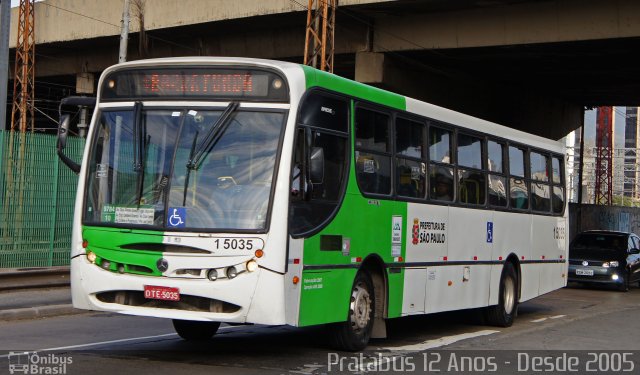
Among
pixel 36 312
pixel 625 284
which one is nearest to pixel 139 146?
pixel 36 312

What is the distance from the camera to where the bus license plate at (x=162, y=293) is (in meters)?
8.96

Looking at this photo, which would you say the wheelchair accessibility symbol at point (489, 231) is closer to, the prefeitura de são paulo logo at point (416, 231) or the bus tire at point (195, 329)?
the prefeitura de são paulo logo at point (416, 231)

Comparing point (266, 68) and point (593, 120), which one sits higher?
point (593, 120)

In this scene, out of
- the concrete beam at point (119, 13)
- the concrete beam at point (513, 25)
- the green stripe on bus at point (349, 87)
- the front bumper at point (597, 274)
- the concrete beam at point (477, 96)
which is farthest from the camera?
the concrete beam at point (477, 96)

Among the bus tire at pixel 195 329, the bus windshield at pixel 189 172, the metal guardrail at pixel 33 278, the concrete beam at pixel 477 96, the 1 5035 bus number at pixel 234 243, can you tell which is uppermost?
the concrete beam at pixel 477 96

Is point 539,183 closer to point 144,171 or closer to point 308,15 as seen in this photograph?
point 144,171

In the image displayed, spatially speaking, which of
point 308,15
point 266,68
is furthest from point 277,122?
point 308,15

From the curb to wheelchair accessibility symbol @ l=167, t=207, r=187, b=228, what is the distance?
5.17 meters

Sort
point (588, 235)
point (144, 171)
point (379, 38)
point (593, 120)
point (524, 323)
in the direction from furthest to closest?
1. point (593, 120)
2. point (379, 38)
3. point (588, 235)
4. point (524, 323)
5. point (144, 171)

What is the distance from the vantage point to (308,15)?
28.0m

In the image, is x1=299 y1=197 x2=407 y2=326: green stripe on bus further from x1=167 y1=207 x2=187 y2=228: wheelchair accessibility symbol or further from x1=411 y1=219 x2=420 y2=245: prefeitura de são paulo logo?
x1=167 y1=207 x2=187 y2=228: wheelchair accessibility symbol

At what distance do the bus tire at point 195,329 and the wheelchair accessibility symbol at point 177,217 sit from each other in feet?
8.06

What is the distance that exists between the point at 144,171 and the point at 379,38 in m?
21.7

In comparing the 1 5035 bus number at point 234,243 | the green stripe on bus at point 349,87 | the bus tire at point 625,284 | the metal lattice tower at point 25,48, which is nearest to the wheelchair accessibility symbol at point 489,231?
the green stripe on bus at point 349,87
